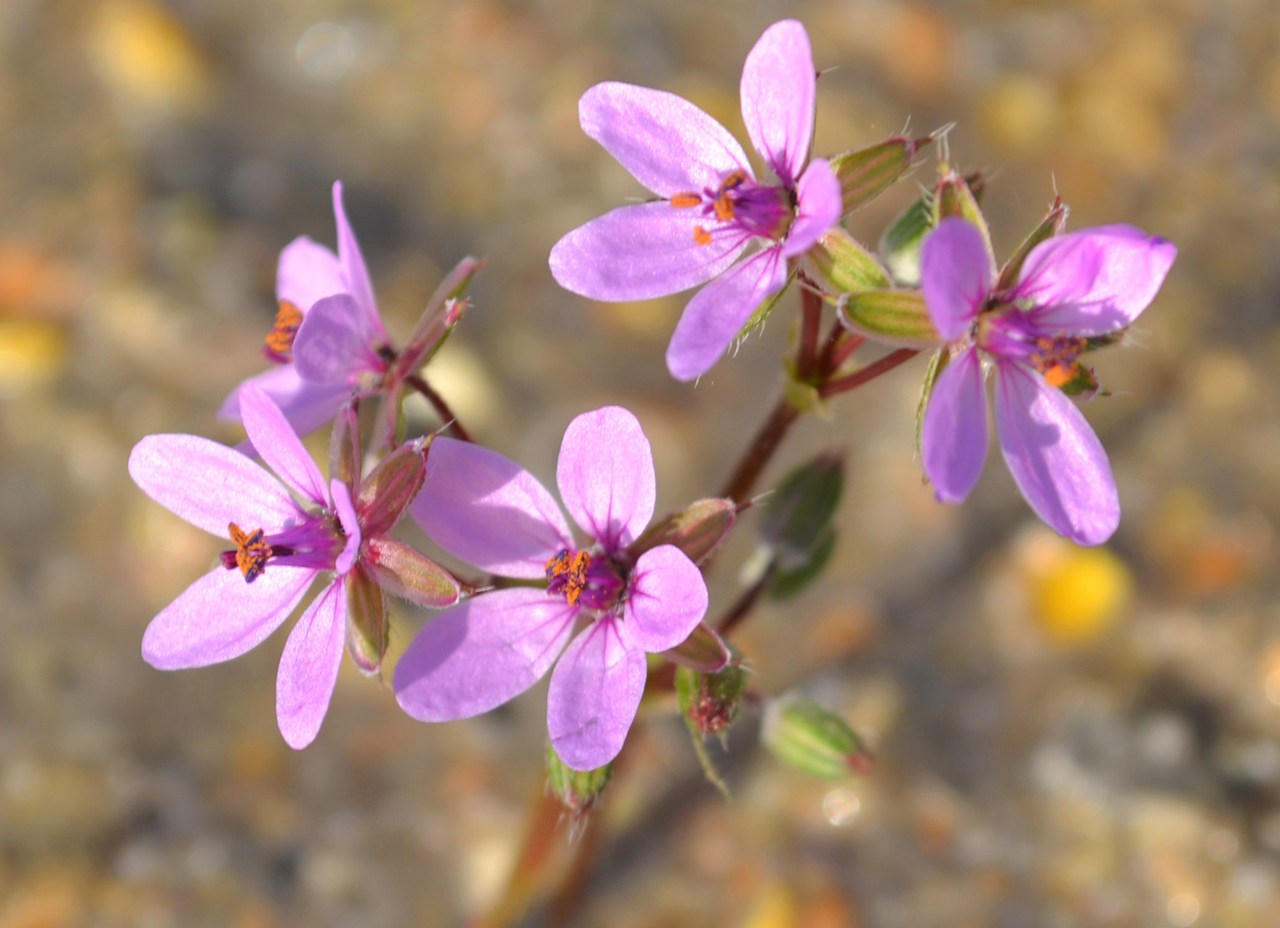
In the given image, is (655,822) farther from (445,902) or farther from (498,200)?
(498,200)

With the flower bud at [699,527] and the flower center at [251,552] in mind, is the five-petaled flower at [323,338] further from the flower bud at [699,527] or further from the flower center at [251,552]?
the flower bud at [699,527]

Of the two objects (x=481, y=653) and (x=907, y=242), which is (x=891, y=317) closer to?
(x=907, y=242)

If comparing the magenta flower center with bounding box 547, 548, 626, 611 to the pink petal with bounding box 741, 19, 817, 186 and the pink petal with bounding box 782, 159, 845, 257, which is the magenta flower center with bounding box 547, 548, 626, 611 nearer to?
the pink petal with bounding box 782, 159, 845, 257

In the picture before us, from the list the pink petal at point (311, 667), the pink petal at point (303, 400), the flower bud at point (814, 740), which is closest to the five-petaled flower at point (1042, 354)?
the flower bud at point (814, 740)

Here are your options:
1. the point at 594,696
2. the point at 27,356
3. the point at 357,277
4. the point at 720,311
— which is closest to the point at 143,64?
the point at 27,356

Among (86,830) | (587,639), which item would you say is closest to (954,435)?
(587,639)
